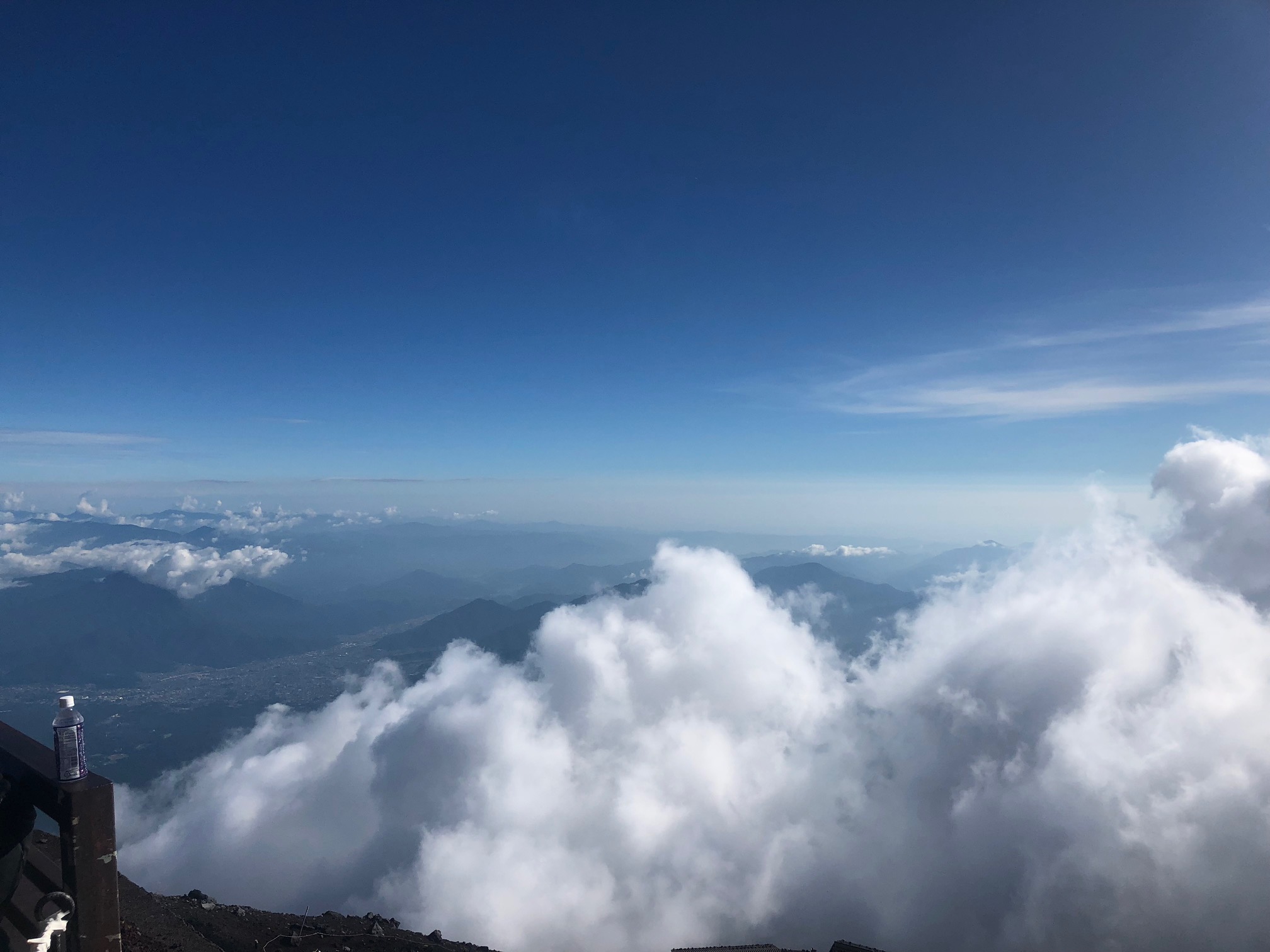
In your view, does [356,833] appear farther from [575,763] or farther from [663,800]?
[663,800]

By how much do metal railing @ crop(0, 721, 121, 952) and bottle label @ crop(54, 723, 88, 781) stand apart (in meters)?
0.06

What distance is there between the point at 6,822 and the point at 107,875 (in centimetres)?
83

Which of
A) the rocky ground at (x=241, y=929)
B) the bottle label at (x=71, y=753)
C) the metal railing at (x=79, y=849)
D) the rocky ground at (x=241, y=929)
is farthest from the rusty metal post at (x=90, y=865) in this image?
the rocky ground at (x=241, y=929)

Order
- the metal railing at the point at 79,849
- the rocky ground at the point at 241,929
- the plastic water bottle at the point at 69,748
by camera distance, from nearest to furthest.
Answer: the metal railing at the point at 79,849
the plastic water bottle at the point at 69,748
the rocky ground at the point at 241,929

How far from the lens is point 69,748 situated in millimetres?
4422

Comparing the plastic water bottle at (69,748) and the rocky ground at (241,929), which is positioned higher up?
the plastic water bottle at (69,748)

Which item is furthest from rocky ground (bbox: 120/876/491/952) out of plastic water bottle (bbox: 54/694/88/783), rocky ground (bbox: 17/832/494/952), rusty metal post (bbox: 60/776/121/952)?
plastic water bottle (bbox: 54/694/88/783)

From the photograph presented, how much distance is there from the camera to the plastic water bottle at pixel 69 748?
4383 millimetres

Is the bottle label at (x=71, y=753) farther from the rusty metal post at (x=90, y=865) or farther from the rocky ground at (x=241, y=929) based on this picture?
the rocky ground at (x=241, y=929)

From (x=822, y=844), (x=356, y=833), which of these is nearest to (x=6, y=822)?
(x=822, y=844)

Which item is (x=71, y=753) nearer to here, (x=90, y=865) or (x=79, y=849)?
(x=79, y=849)

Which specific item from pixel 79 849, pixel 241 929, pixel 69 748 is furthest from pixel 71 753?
pixel 241 929

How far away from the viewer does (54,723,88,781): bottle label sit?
4387 mm

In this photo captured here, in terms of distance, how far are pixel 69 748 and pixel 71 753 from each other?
0.16 ft
